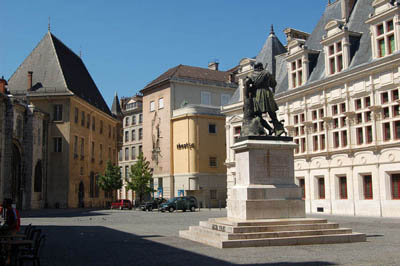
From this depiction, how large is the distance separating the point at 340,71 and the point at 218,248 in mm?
21491

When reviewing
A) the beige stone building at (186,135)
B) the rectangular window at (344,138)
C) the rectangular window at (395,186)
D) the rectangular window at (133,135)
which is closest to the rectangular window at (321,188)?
the rectangular window at (344,138)

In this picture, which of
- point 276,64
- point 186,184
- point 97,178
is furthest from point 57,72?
point 276,64

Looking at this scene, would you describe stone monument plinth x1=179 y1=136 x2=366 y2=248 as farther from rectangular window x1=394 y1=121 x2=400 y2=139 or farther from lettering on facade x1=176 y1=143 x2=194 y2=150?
lettering on facade x1=176 y1=143 x2=194 y2=150

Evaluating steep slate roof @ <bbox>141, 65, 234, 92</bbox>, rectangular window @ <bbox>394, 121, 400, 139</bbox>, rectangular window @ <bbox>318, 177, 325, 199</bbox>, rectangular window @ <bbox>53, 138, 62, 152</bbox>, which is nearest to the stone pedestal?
rectangular window @ <bbox>394, 121, 400, 139</bbox>

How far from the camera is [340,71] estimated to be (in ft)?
98.5

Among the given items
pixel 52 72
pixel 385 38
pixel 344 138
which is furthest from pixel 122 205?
pixel 385 38

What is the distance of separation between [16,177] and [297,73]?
26.6 meters

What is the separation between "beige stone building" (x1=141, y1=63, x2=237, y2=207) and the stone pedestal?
34796mm

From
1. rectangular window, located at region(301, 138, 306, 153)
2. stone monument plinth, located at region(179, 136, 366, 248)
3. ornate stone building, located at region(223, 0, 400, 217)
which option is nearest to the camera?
stone monument plinth, located at region(179, 136, 366, 248)

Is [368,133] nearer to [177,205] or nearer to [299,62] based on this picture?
[299,62]

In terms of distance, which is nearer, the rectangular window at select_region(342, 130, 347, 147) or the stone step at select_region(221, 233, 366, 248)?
the stone step at select_region(221, 233, 366, 248)

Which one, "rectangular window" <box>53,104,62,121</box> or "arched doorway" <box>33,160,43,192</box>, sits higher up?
"rectangular window" <box>53,104,62,121</box>

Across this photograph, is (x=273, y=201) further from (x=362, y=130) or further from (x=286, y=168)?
(x=362, y=130)

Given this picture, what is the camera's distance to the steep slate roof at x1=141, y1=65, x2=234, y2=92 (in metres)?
53.6
